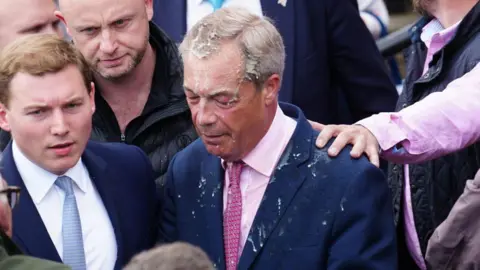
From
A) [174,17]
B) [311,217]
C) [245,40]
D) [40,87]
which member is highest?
[245,40]

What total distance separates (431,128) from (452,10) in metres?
0.71

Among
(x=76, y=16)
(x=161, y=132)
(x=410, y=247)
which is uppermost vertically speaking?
(x=76, y=16)

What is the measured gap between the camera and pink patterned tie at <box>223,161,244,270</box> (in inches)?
163

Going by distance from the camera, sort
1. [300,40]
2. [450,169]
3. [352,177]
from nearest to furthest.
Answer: [352,177] → [450,169] → [300,40]

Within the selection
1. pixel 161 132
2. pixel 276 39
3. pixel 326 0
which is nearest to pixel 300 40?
pixel 326 0

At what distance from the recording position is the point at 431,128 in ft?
13.9

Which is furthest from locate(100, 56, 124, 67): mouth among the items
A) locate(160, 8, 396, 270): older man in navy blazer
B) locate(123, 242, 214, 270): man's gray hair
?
locate(123, 242, 214, 270): man's gray hair

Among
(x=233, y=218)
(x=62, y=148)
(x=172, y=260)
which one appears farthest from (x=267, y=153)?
(x=172, y=260)

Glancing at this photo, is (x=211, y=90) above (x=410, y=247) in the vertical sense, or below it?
above

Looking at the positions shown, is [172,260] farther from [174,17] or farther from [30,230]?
[174,17]

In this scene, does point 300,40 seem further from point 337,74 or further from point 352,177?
point 352,177

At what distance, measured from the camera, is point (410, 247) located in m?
4.69

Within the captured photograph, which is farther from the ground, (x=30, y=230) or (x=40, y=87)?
(x=40, y=87)

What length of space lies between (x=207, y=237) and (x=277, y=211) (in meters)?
0.27
